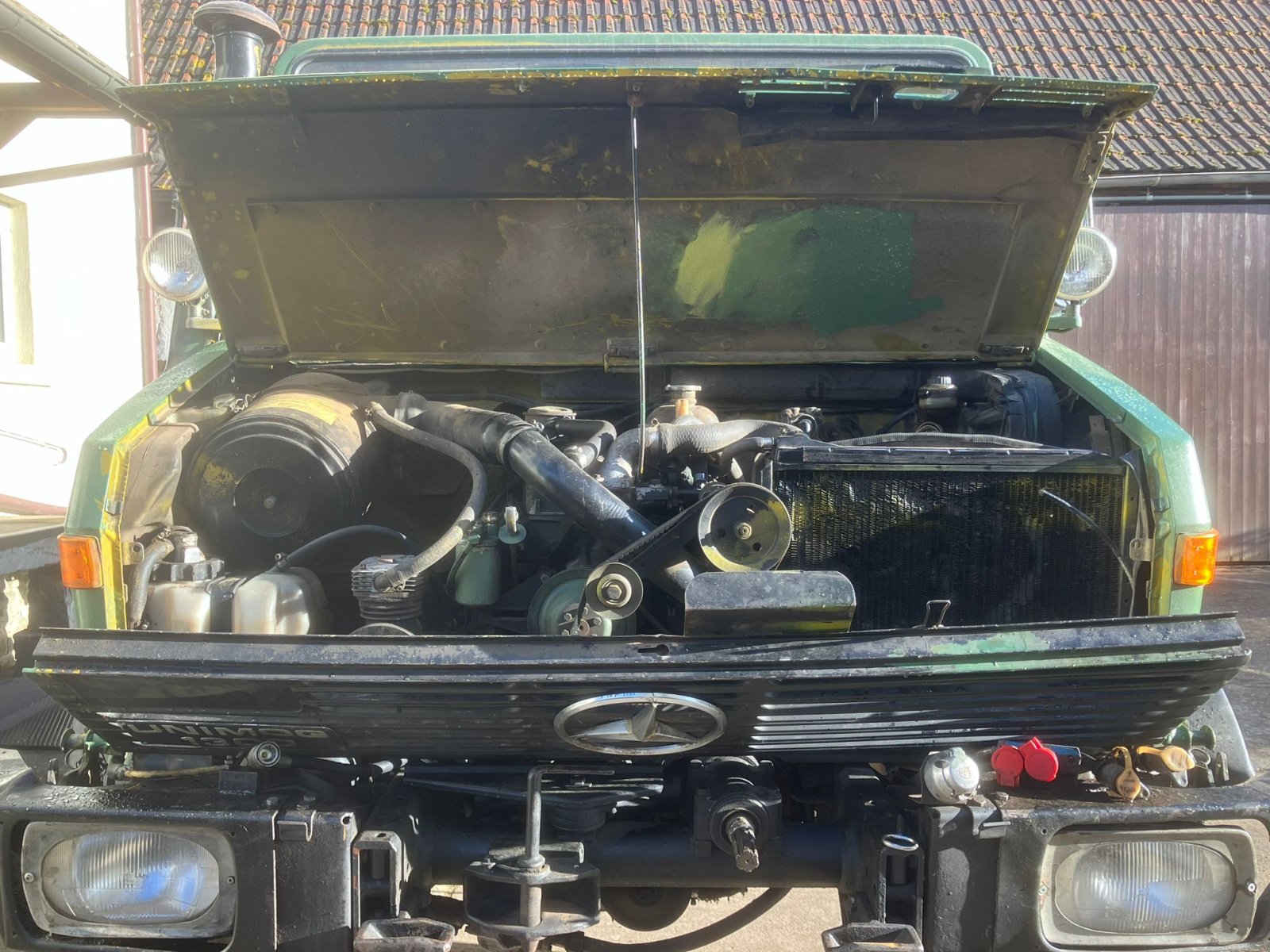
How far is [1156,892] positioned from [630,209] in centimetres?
216

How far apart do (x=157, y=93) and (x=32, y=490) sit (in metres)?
6.78

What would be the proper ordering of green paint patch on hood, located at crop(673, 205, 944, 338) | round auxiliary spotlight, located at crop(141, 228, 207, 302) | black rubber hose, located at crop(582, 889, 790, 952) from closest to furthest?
black rubber hose, located at crop(582, 889, 790, 952)
green paint patch on hood, located at crop(673, 205, 944, 338)
round auxiliary spotlight, located at crop(141, 228, 207, 302)

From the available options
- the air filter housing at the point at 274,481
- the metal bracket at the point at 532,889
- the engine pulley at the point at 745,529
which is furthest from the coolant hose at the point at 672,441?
the metal bracket at the point at 532,889

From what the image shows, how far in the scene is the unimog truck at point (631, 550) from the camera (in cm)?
199

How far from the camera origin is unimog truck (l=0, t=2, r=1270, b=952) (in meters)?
1.99

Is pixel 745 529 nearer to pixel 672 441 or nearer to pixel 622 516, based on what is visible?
pixel 622 516

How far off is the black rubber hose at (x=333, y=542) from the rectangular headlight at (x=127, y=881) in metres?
0.71

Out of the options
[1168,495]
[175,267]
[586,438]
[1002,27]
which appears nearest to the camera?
[1168,495]

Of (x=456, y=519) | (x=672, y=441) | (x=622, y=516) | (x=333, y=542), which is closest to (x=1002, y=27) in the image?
(x=672, y=441)

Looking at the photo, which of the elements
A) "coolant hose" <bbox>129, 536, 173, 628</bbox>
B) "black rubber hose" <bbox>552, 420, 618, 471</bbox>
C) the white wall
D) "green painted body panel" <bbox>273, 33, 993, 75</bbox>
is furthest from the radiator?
the white wall

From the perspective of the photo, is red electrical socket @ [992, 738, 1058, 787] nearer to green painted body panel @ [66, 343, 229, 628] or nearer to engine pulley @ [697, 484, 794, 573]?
engine pulley @ [697, 484, 794, 573]

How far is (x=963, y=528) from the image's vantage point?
2.32 m

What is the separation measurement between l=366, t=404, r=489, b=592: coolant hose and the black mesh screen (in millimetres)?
785

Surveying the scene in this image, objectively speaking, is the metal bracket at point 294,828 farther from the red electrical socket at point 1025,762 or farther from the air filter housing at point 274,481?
the red electrical socket at point 1025,762
